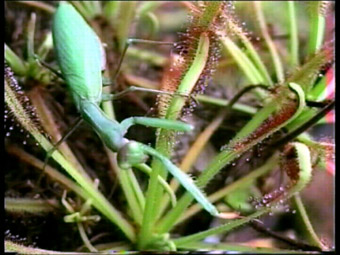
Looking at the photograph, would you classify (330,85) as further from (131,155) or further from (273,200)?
(131,155)

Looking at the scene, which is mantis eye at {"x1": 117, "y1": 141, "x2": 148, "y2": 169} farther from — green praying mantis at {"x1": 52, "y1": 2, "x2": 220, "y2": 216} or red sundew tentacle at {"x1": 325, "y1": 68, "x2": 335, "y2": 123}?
red sundew tentacle at {"x1": 325, "y1": 68, "x2": 335, "y2": 123}

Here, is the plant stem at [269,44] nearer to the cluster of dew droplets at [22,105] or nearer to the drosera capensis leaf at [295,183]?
the drosera capensis leaf at [295,183]

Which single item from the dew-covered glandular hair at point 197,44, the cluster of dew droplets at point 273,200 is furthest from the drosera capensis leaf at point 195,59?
the cluster of dew droplets at point 273,200

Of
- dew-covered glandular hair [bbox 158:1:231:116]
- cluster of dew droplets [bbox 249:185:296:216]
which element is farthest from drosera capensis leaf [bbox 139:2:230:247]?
cluster of dew droplets [bbox 249:185:296:216]

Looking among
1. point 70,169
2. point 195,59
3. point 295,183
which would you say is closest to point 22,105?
point 70,169

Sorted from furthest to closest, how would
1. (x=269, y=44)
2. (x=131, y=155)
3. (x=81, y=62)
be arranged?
(x=269, y=44) → (x=81, y=62) → (x=131, y=155)

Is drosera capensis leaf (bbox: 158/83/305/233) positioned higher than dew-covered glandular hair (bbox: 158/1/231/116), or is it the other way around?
dew-covered glandular hair (bbox: 158/1/231/116)

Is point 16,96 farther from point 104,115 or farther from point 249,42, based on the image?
point 249,42

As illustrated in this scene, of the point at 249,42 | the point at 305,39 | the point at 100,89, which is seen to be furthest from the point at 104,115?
the point at 305,39
